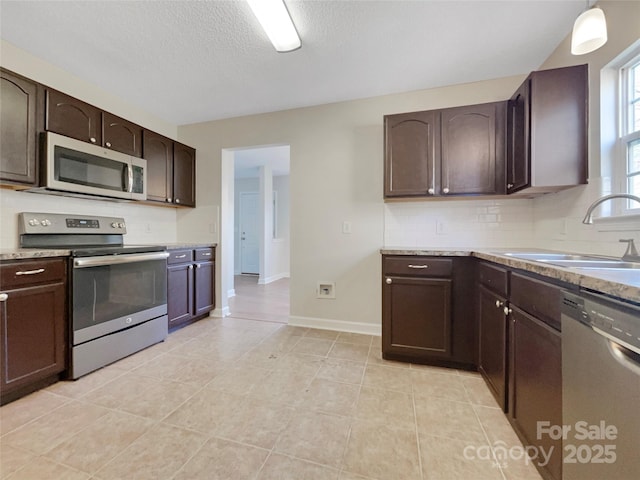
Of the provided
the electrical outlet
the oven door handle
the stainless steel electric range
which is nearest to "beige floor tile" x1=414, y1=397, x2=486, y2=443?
the electrical outlet

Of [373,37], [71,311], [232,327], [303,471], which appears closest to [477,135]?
[373,37]

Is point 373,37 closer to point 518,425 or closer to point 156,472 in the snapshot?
point 518,425

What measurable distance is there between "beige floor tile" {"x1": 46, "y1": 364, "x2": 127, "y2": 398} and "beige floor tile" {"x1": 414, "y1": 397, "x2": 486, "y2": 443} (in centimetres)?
206

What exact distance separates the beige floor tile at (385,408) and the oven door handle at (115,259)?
2.04 meters

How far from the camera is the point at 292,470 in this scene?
3.69ft

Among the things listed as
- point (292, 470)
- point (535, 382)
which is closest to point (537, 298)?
point (535, 382)

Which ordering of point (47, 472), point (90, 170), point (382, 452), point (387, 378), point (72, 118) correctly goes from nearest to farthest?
point (47, 472) < point (382, 452) < point (387, 378) < point (72, 118) < point (90, 170)

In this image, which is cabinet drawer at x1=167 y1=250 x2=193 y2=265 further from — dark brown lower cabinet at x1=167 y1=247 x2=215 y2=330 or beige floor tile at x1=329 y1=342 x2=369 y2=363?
beige floor tile at x1=329 y1=342 x2=369 y2=363

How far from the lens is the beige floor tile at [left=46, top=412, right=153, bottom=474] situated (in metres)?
1.16

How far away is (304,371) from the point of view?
76.7 inches

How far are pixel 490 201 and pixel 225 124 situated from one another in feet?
10.1

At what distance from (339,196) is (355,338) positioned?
1469 millimetres

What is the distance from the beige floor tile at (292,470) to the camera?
109 cm

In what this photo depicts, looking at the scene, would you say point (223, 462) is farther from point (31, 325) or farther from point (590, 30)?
point (590, 30)
